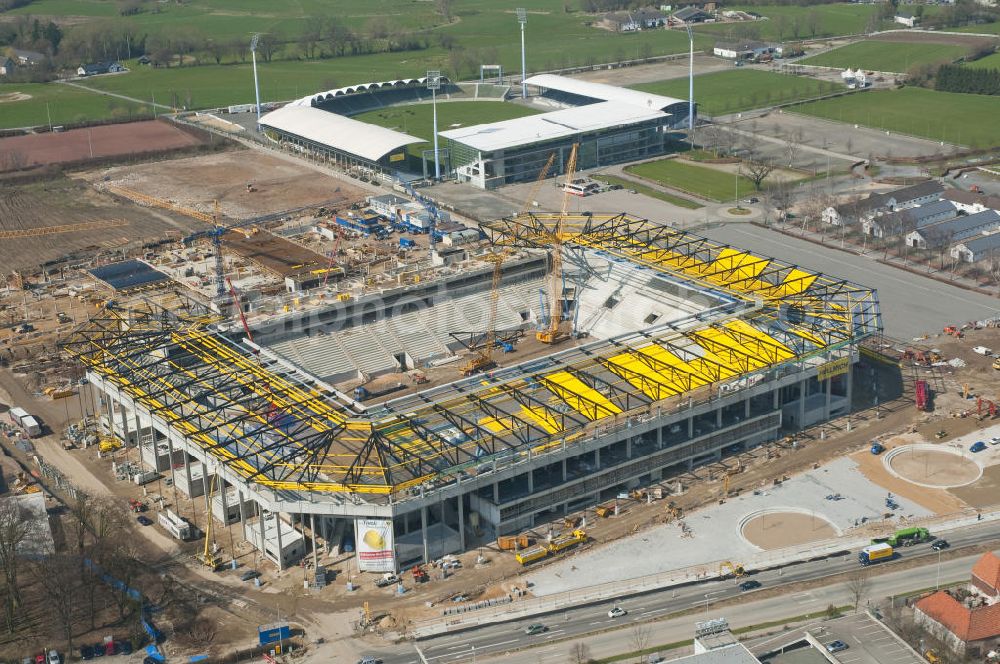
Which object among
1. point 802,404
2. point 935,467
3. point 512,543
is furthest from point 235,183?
point 935,467

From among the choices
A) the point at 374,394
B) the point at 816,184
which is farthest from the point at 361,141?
the point at 374,394

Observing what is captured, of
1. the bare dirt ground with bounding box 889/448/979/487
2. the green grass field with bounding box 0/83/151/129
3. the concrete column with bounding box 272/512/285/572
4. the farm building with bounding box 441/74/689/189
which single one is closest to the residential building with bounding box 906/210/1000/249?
the bare dirt ground with bounding box 889/448/979/487

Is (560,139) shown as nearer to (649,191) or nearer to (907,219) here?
(649,191)

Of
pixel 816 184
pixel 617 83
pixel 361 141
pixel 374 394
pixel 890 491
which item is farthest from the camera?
pixel 617 83

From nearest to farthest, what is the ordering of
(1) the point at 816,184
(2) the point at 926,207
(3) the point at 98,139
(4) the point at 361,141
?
(2) the point at 926,207, (1) the point at 816,184, (4) the point at 361,141, (3) the point at 98,139

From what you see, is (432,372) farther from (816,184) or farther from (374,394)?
(816,184)

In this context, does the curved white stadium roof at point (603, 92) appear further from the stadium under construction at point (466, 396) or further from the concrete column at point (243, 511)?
the concrete column at point (243, 511)
